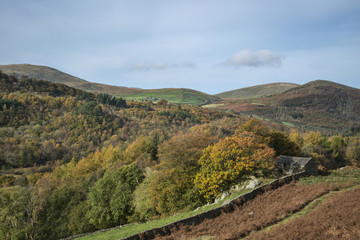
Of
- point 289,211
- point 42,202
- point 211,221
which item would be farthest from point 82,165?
point 289,211

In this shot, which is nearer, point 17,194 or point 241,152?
point 241,152

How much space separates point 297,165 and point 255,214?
2355cm

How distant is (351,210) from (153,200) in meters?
28.3

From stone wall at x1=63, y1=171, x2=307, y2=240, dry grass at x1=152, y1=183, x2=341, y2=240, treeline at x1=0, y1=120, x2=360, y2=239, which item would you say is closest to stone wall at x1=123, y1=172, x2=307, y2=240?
stone wall at x1=63, y1=171, x2=307, y2=240

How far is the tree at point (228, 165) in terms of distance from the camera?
103ft

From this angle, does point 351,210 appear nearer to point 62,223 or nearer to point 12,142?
point 62,223

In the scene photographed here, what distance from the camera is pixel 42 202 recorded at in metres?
50.8

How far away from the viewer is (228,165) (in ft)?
105

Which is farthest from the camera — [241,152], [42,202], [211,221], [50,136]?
[50,136]

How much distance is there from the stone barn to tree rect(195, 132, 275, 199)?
19.8 ft

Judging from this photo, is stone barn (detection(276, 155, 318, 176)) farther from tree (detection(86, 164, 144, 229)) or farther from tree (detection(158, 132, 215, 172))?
tree (detection(86, 164, 144, 229))

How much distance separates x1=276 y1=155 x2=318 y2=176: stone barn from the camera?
34875mm

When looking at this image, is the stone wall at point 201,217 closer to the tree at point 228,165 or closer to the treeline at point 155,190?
the tree at point 228,165

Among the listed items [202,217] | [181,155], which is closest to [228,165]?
[181,155]
